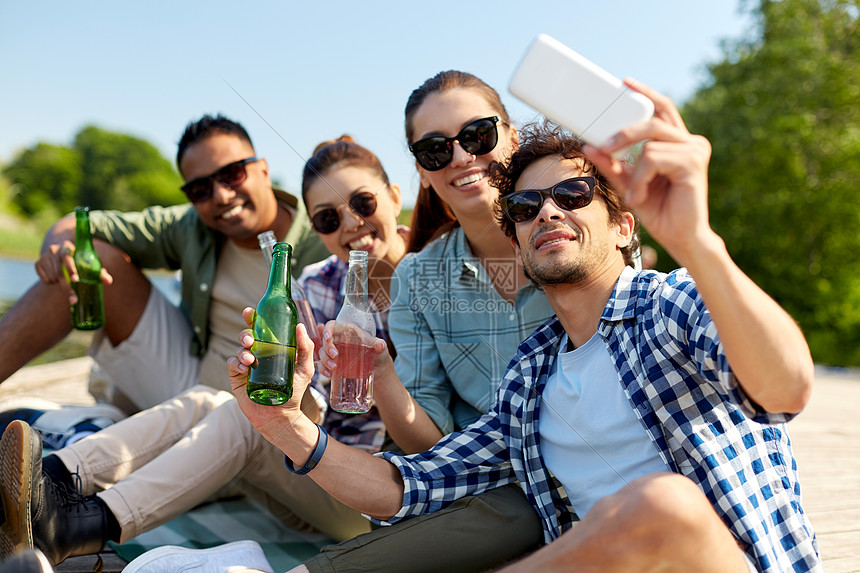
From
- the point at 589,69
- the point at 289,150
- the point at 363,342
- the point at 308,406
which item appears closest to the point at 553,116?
the point at 589,69

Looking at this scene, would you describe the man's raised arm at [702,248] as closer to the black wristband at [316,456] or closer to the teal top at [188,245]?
the black wristband at [316,456]

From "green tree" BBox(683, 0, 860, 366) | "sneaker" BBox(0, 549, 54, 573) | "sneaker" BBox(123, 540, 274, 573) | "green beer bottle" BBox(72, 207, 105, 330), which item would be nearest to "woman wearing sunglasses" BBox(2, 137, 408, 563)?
"sneaker" BBox(123, 540, 274, 573)

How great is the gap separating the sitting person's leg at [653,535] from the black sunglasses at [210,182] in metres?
3.01

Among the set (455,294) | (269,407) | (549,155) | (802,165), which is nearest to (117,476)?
(269,407)

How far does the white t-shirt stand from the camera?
6.08 ft

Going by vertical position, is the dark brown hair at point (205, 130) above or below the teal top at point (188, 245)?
above

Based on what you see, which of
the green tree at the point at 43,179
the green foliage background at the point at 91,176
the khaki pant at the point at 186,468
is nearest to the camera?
the khaki pant at the point at 186,468

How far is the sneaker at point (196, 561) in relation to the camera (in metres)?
1.90

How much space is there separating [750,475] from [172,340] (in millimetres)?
3288

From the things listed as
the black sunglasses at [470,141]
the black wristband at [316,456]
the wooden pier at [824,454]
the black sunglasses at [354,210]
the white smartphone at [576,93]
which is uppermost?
the white smartphone at [576,93]

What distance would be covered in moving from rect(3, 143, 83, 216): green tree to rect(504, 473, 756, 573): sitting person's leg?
79.8m

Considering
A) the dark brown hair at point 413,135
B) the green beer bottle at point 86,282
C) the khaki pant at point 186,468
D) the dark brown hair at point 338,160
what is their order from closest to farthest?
the khaki pant at point 186,468 → the dark brown hair at point 413,135 → the dark brown hair at point 338,160 → the green beer bottle at point 86,282

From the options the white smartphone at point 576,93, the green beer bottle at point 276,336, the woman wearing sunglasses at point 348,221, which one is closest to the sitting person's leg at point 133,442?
the woman wearing sunglasses at point 348,221

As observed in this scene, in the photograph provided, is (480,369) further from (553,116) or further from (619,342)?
(553,116)
